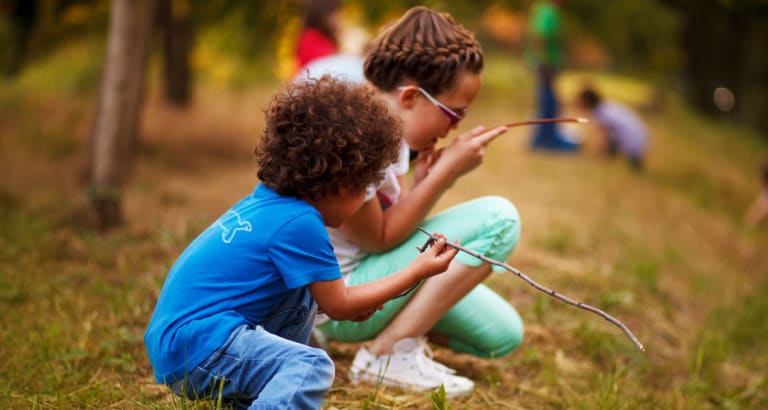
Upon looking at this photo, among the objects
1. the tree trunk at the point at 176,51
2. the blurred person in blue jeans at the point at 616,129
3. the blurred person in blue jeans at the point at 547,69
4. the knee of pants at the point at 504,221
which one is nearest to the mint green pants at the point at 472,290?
the knee of pants at the point at 504,221

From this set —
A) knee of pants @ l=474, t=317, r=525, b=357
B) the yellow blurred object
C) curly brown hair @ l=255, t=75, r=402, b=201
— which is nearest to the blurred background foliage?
the yellow blurred object

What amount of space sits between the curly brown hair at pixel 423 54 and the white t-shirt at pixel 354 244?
0.74 ft

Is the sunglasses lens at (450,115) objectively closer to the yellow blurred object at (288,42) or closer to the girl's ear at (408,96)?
the girl's ear at (408,96)

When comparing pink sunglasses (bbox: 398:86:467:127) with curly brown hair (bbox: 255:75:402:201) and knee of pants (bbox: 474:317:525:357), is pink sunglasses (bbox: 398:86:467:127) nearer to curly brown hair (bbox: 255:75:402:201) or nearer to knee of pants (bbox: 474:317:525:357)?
curly brown hair (bbox: 255:75:402:201)

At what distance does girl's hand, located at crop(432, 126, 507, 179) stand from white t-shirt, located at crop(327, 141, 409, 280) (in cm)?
12

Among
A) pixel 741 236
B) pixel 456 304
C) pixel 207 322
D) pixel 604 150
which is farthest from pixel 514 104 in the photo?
pixel 207 322

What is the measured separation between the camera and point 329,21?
16.9 ft

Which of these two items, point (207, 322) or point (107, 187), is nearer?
point (207, 322)

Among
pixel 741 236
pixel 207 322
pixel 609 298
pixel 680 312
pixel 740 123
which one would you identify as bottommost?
pixel 740 123

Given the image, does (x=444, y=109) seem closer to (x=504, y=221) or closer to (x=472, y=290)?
(x=504, y=221)

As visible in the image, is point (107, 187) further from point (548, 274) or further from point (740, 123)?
point (740, 123)

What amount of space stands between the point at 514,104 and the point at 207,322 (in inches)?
415

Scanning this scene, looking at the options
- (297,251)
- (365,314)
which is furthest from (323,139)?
(365,314)

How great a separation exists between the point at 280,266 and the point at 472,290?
91cm
